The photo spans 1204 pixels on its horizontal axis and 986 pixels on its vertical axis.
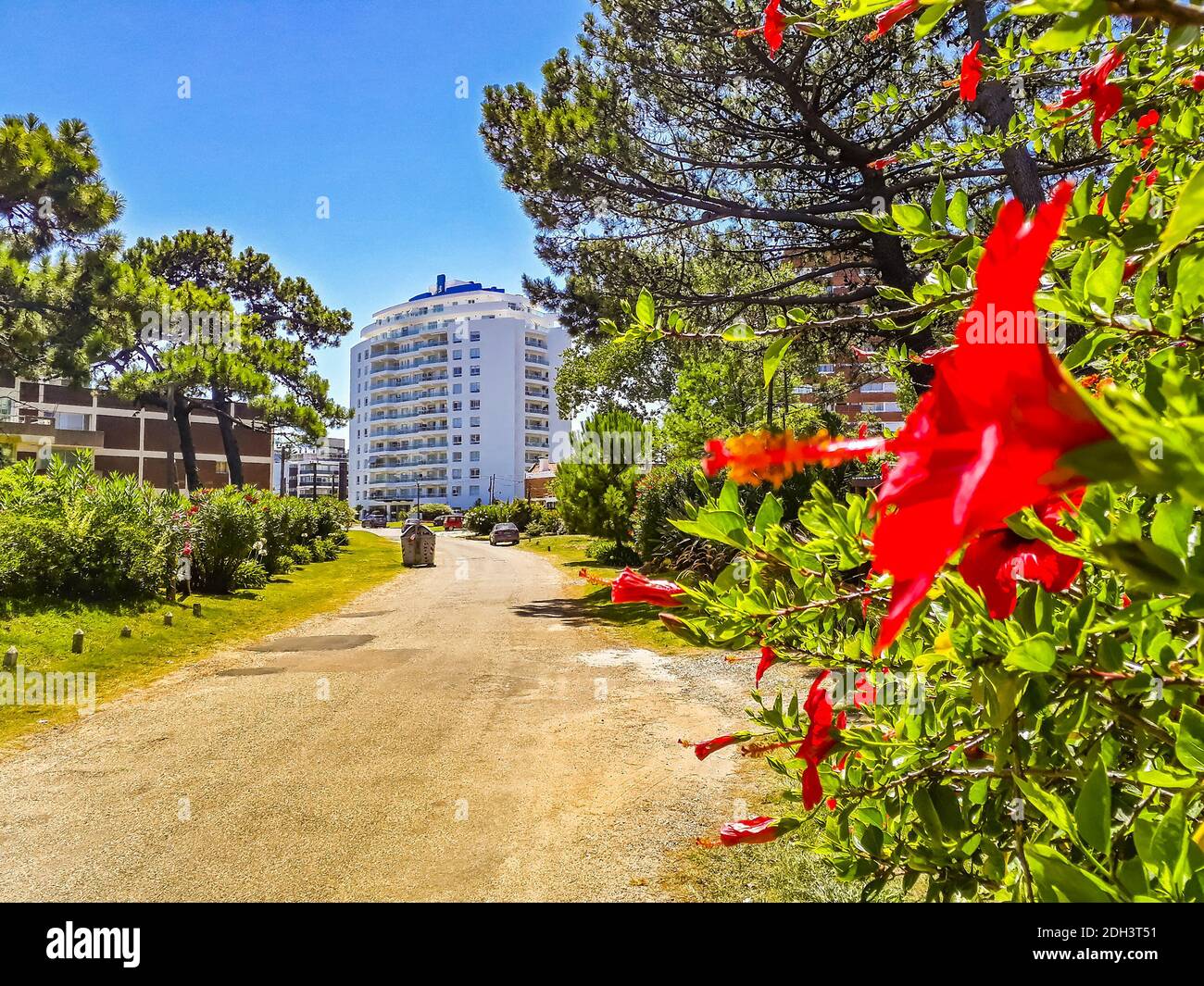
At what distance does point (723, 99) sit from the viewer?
911 cm

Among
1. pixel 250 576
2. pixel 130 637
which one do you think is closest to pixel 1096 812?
pixel 130 637

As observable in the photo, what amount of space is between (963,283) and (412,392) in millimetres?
89121

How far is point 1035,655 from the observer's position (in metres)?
0.71

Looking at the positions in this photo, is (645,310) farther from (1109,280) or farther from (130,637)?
(130,637)

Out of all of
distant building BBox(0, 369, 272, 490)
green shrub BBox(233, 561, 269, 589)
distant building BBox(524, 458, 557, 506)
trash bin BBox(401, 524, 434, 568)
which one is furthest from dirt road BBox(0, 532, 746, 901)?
distant building BBox(524, 458, 557, 506)

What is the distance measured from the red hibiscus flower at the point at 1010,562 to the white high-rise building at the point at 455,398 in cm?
7782

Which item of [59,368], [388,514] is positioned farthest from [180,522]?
[388,514]

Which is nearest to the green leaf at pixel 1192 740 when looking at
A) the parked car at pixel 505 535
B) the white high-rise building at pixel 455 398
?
the parked car at pixel 505 535

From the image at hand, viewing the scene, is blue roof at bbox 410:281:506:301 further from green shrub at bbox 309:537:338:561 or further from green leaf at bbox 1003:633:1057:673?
green leaf at bbox 1003:633:1057:673

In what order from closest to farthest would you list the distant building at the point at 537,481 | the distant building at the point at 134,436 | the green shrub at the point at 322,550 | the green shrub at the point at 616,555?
the green shrub at the point at 616,555, the green shrub at the point at 322,550, the distant building at the point at 134,436, the distant building at the point at 537,481

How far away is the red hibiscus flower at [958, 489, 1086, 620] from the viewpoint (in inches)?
25.4

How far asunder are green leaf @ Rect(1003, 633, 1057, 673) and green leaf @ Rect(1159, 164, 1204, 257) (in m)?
0.47

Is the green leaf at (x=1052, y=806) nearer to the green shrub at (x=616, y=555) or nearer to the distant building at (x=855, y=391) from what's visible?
the distant building at (x=855, y=391)

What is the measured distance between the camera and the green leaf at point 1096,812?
63 centimetres
